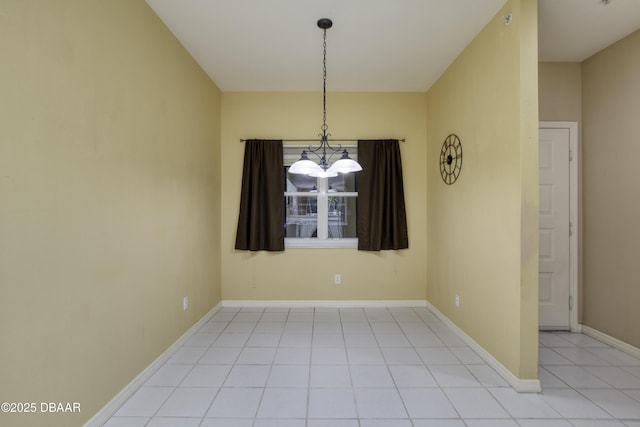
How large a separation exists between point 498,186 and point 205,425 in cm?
267

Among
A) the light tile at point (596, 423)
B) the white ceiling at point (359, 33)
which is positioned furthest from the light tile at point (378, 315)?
the white ceiling at point (359, 33)

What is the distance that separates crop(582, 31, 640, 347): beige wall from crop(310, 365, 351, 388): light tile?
2.62 m

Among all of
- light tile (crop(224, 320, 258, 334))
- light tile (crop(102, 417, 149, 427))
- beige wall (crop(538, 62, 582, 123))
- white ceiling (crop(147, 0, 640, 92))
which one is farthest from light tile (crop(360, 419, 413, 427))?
beige wall (crop(538, 62, 582, 123))

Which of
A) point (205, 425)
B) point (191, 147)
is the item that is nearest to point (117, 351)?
point (205, 425)

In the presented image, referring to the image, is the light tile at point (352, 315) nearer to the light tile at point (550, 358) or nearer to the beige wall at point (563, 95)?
the light tile at point (550, 358)

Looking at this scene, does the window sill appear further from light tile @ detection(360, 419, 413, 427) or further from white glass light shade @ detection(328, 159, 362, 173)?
light tile @ detection(360, 419, 413, 427)

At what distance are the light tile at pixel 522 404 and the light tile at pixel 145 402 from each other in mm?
2300

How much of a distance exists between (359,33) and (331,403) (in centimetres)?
298

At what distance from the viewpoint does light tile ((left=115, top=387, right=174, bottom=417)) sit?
183 cm

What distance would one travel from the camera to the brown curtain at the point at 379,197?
379 centimetres

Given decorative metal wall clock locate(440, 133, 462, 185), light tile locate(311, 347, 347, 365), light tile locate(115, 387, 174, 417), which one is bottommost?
light tile locate(115, 387, 174, 417)

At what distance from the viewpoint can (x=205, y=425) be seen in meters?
1.73

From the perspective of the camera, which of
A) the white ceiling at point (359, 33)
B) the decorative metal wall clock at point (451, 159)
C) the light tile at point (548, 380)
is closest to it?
the light tile at point (548, 380)

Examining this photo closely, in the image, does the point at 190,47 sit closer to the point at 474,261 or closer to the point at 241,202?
the point at 241,202
